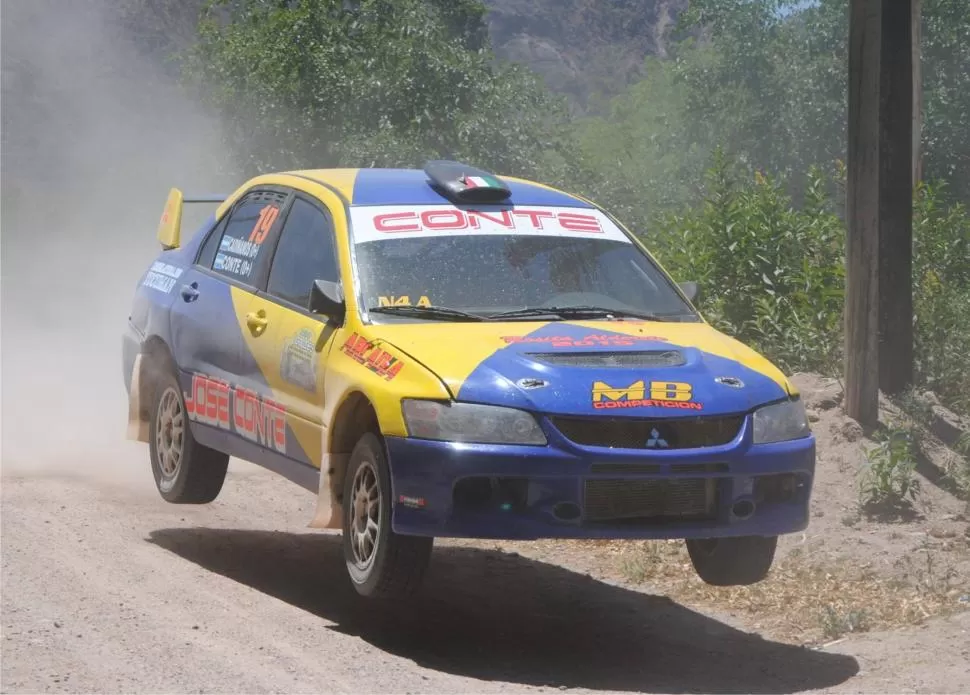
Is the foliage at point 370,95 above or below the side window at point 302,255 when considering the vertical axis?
above

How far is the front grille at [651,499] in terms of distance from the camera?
604cm

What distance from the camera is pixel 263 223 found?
26.6 ft

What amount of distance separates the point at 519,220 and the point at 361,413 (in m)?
1.38

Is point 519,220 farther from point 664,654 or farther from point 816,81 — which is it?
point 816,81

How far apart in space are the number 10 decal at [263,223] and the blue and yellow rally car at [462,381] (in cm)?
1

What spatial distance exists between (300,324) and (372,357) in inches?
33.8

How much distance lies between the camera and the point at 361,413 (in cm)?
663

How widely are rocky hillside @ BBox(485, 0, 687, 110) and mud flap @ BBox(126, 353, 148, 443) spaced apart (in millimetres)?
68870

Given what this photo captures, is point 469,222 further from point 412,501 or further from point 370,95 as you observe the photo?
point 370,95

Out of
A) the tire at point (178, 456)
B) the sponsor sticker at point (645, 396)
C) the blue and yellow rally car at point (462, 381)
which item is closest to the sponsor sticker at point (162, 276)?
the blue and yellow rally car at point (462, 381)

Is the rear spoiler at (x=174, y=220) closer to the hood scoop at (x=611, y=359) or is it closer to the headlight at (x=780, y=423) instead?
the hood scoop at (x=611, y=359)

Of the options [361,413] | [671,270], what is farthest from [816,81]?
[361,413]

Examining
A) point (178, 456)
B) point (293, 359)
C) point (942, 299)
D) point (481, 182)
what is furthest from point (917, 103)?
point (293, 359)

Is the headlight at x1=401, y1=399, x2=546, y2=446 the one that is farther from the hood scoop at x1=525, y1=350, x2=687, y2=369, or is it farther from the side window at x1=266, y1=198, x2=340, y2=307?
the side window at x1=266, y1=198, x2=340, y2=307
